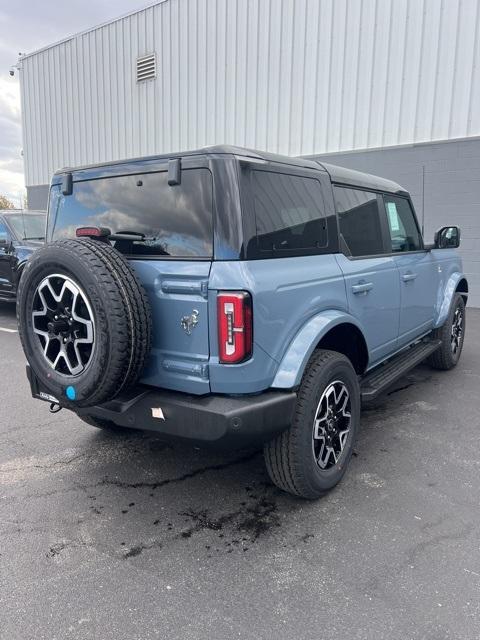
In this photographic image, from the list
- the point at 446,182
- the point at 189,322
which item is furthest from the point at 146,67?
the point at 189,322

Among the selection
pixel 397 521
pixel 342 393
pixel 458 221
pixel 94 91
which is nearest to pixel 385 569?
pixel 397 521

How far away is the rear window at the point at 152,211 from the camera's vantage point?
8.55 ft

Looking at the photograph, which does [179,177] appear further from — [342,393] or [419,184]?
[419,184]

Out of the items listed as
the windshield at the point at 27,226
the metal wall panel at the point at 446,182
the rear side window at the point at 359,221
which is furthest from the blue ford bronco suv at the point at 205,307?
the metal wall panel at the point at 446,182

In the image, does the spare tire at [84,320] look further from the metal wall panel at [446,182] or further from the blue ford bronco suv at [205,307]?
the metal wall panel at [446,182]

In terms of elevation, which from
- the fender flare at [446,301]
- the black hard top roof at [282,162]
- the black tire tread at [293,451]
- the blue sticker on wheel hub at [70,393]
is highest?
the black hard top roof at [282,162]

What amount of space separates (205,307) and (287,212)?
799 millimetres

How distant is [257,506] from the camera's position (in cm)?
296

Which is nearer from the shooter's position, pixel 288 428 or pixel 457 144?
pixel 288 428

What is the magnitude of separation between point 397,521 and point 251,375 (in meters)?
1.20

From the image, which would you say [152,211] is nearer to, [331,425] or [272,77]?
[331,425]

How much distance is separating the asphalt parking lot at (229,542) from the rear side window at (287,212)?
1535 mm

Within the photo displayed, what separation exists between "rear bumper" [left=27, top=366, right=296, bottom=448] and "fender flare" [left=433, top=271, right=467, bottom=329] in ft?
10.2

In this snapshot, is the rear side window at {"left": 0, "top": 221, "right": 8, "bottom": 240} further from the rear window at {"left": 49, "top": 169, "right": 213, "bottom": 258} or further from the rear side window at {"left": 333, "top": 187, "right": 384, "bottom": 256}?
the rear side window at {"left": 333, "top": 187, "right": 384, "bottom": 256}
